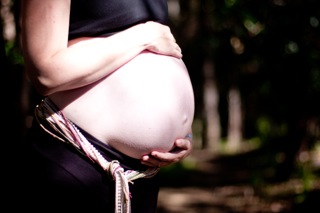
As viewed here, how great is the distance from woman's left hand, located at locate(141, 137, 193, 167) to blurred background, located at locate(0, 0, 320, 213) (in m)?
0.45

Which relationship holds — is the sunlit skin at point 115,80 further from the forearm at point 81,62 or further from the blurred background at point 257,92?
the blurred background at point 257,92

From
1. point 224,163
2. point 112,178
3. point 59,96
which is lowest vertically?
point 224,163

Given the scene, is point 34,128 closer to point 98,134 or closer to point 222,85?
point 98,134

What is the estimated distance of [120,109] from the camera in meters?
1.48

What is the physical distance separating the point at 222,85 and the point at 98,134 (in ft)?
77.7

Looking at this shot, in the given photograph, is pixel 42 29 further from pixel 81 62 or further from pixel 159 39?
pixel 159 39

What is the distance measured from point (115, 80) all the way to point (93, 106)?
10cm

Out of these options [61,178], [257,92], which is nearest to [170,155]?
[61,178]

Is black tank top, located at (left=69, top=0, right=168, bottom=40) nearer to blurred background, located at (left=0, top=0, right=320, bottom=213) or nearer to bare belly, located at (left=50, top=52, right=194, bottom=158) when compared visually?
bare belly, located at (left=50, top=52, right=194, bottom=158)

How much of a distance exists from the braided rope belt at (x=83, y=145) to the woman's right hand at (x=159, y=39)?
352mm

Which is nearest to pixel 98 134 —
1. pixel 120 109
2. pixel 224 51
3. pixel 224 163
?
pixel 120 109

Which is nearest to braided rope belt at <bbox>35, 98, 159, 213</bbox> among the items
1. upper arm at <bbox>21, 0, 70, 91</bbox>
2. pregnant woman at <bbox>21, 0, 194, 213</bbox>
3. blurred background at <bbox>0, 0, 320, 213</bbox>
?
pregnant woman at <bbox>21, 0, 194, 213</bbox>

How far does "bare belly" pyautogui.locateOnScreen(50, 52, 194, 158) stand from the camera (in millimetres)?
1466

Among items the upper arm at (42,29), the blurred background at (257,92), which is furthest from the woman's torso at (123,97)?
the blurred background at (257,92)
